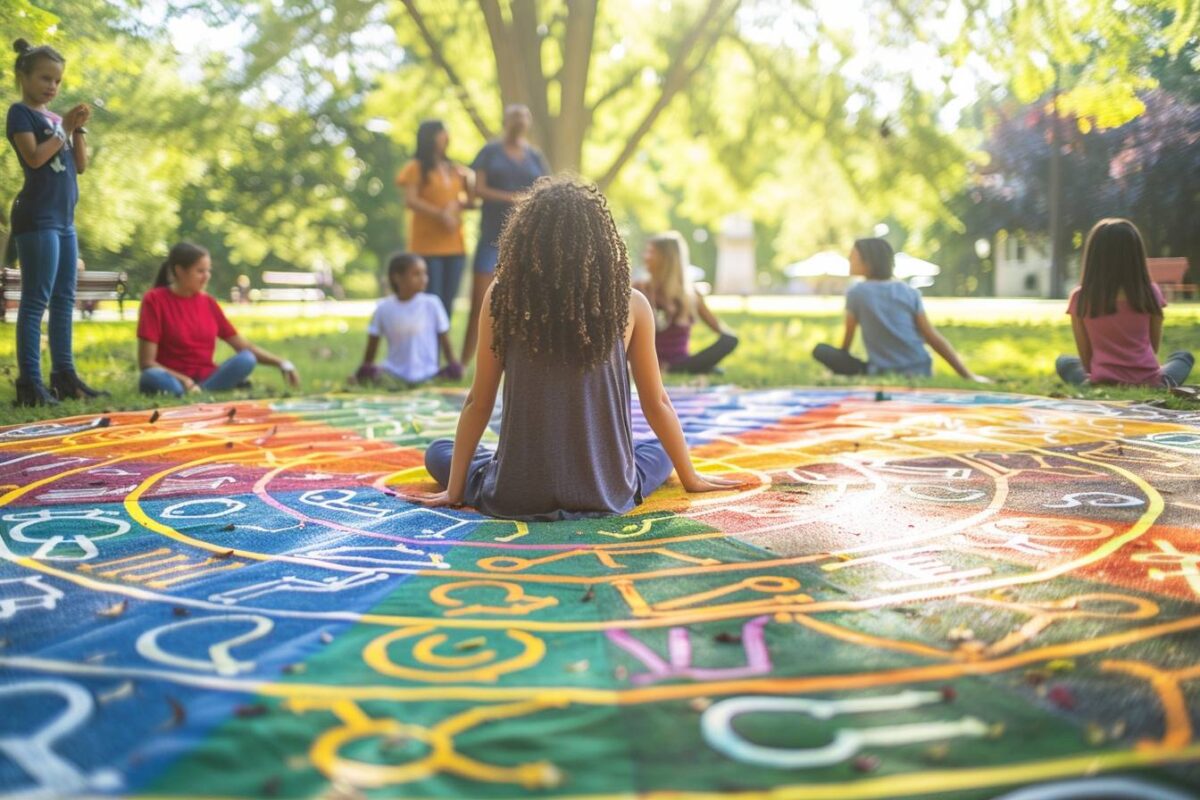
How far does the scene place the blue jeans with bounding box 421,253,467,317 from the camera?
921 cm

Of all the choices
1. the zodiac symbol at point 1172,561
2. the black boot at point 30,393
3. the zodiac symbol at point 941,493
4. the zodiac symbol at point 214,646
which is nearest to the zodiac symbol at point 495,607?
the zodiac symbol at point 214,646

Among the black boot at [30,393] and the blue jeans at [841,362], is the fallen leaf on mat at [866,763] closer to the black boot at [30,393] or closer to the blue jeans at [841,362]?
the black boot at [30,393]

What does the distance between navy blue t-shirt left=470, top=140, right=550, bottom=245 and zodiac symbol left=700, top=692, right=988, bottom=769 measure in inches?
291

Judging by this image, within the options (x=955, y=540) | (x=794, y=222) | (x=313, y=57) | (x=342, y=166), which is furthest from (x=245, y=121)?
(x=955, y=540)

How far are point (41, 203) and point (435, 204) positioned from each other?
132 inches

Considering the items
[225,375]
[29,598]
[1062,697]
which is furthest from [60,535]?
[225,375]

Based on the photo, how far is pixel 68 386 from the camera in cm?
709

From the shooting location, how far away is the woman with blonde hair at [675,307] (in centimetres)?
895

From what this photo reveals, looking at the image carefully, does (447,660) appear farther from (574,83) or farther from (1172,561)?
(574,83)

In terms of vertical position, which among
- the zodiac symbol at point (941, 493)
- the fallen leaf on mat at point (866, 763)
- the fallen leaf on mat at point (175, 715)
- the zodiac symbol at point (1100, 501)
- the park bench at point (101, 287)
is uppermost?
the park bench at point (101, 287)

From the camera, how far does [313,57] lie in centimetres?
1333

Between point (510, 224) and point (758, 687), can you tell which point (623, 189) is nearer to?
point (510, 224)

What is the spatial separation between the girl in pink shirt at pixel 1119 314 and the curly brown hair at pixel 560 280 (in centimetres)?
473

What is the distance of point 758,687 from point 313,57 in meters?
12.9
